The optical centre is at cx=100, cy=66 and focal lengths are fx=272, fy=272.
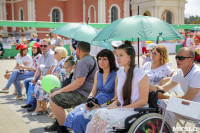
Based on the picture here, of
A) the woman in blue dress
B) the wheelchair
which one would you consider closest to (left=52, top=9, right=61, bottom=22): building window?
the woman in blue dress

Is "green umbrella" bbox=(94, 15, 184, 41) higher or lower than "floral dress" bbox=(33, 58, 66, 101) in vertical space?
higher

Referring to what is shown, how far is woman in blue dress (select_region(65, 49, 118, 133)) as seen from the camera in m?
3.90

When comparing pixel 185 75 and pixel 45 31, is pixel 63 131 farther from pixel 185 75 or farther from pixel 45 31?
pixel 45 31

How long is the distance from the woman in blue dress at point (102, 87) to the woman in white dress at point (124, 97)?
1.50 ft

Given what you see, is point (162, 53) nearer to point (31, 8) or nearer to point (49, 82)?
point (49, 82)

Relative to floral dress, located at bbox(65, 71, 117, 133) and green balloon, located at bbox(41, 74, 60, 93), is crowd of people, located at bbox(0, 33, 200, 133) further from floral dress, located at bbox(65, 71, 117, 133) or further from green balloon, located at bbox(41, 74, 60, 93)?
green balloon, located at bbox(41, 74, 60, 93)

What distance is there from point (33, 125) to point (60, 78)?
1.10m

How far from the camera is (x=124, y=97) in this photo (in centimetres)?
348

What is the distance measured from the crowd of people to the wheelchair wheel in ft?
0.69

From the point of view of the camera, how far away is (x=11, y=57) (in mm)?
19250

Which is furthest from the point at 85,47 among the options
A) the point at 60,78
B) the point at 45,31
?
the point at 45,31

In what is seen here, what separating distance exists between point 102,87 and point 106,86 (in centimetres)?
9

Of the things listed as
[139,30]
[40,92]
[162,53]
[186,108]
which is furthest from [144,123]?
[40,92]

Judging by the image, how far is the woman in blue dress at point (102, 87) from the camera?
12.8 feet
